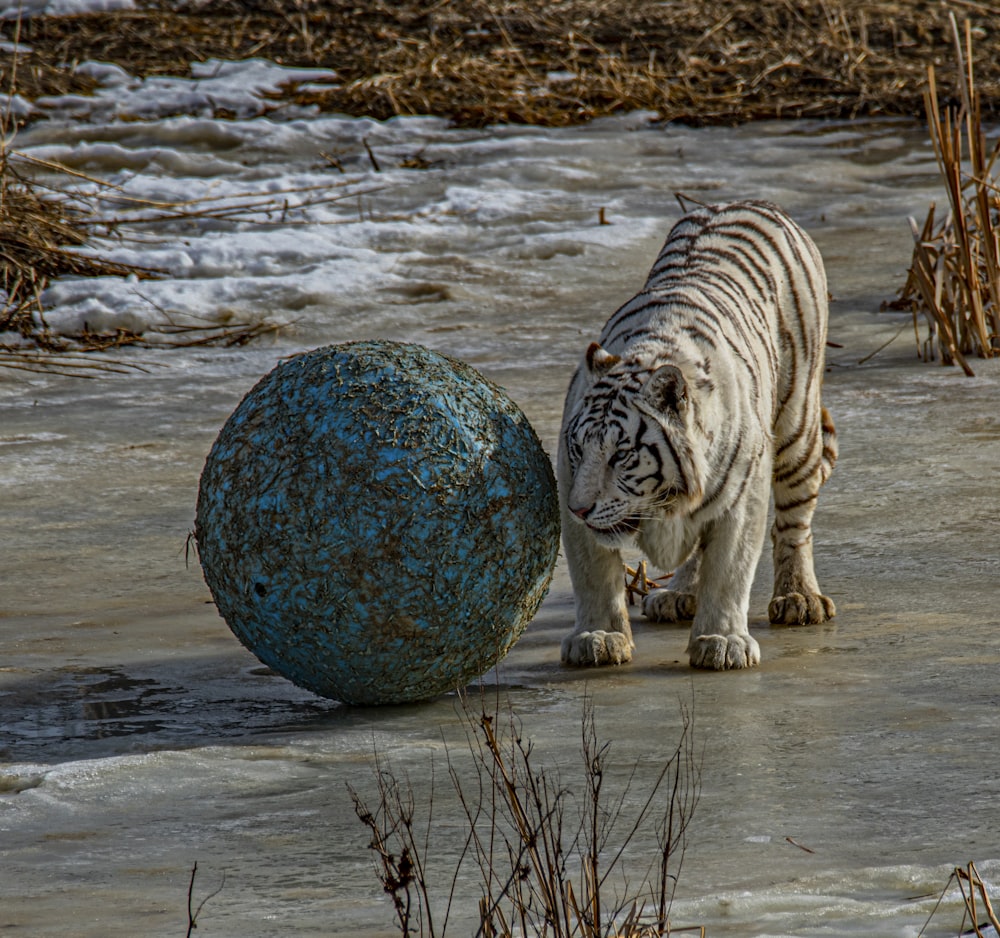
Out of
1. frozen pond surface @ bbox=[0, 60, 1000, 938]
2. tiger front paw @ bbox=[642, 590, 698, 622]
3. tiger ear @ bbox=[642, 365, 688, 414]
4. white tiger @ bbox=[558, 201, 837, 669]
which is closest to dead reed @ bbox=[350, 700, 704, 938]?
frozen pond surface @ bbox=[0, 60, 1000, 938]

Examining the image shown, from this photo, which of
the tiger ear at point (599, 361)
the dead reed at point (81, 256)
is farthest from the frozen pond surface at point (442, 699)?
the tiger ear at point (599, 361)

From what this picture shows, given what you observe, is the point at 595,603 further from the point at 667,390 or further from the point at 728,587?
the point at 667,390

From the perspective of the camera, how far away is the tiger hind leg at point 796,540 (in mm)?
6016

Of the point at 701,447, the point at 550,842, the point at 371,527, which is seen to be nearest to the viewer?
the point at 550,842

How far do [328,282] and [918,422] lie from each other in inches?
205

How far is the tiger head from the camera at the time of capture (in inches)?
202

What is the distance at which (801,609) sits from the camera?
5992mm

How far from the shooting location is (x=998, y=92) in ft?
56.1

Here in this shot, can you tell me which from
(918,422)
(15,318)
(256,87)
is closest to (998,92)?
(256,87)

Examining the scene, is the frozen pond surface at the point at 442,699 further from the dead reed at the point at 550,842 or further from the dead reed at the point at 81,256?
the dead reed at the point at 81,256

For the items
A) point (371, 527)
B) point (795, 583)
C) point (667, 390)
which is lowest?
point (795, 583)

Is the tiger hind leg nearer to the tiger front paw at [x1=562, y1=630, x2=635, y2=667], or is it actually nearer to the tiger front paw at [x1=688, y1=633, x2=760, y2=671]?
the tiger front paw at [x1=688, y1=633, x2=760, y2=671]

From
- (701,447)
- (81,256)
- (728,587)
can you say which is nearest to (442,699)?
(728,587)

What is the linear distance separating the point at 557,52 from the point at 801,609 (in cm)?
1492
